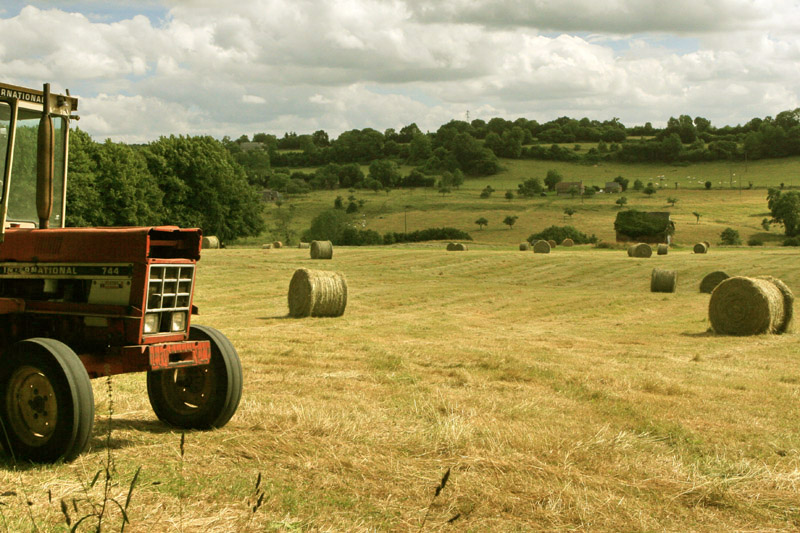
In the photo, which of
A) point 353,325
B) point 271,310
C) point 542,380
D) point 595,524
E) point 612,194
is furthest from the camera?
point 612,194

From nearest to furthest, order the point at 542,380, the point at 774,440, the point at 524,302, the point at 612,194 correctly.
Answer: the point at 774,440
the point at 542,380
the point at 524,302
the point at 612,194

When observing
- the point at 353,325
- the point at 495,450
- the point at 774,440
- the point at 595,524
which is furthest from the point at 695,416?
the point at 353,325

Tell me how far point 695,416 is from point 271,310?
44.6ft

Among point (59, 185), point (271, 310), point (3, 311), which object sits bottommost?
point (271, 310)

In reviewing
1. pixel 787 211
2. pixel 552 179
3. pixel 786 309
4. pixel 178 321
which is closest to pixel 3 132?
pixel 178 321

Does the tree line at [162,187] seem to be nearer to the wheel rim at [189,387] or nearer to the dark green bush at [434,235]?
the dark green bush at [434,235]

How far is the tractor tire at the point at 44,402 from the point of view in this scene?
5.37 meters

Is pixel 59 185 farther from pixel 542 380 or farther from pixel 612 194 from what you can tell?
pixel 612 194

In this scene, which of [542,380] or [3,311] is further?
[542,380]

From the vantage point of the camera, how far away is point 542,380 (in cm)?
917

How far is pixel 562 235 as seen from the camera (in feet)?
210

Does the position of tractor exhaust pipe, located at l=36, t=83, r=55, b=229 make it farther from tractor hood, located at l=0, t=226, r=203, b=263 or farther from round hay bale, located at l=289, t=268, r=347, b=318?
round hay bale, located at l=289, t=268, r=347, b=318

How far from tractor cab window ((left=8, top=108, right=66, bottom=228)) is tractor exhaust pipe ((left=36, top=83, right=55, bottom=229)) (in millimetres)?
76

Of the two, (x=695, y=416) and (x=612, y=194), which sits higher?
(x=612, y=194)
